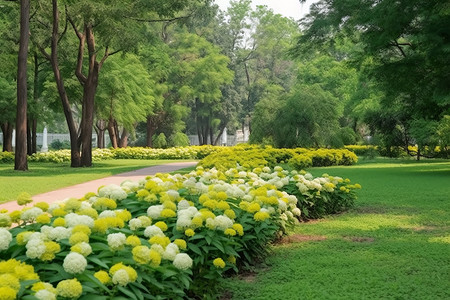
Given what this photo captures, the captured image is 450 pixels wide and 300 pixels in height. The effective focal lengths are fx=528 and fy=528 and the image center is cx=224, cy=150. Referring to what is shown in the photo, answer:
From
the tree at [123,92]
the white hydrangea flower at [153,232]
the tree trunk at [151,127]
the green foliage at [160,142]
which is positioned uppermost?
the tree at [123,92]

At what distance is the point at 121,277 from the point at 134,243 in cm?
59

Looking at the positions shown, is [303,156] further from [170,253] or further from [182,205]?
[170,253]

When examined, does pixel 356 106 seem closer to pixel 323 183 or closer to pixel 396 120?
pixel 396 120

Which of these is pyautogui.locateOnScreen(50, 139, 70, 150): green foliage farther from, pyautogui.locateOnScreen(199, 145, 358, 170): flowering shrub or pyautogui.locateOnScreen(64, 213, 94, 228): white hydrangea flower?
pyautogui.locateOnScreen(64, 213, 94, 228): white hydrangea flower

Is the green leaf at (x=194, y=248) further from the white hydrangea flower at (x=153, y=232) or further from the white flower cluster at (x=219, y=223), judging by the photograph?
the white hydrangea flower at (x=153, y=232)

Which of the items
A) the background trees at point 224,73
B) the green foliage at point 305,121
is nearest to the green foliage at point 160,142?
the background trees at point 224,73

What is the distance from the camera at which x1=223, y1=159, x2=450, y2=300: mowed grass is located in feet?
15.2

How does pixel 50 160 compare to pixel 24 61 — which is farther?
pixel 50 160

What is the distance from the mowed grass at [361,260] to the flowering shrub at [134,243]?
33cm

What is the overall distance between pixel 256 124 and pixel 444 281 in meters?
24.6

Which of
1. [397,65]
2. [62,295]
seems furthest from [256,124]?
[62,295]

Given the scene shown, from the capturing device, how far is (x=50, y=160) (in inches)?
1216

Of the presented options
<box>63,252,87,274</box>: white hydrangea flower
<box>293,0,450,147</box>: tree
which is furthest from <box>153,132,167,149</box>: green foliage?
<box>63,252,87,274</box>: white hydrangea flower

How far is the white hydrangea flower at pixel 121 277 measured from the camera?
9.65ft
